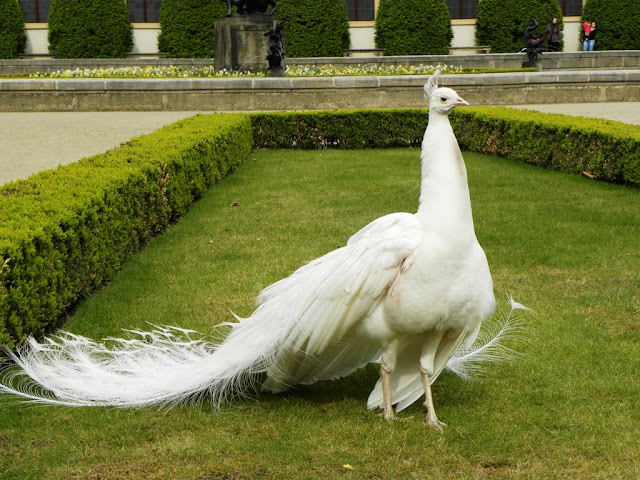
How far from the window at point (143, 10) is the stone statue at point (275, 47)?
54.0ft

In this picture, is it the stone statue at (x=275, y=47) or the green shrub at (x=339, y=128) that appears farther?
the stone statue at (x=275, y=47)

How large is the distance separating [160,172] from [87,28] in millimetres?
27292

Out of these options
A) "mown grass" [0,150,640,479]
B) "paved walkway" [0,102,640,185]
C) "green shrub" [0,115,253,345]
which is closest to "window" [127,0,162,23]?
"paved walkway" [0,102,640,185]

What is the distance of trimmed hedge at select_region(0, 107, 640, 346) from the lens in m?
5.10

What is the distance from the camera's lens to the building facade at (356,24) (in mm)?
34938

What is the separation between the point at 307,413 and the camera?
421 cm

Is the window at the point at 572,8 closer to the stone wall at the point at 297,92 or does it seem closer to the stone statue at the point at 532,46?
→ the stone statue at the point at 532,46

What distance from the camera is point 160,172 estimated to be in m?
8.34

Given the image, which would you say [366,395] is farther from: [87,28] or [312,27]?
[87,28]

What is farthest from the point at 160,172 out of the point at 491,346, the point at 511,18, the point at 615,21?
the point at 615,21

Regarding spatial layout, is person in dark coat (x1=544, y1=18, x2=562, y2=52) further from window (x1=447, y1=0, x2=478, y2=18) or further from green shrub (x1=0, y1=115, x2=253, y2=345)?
green shrub (x1=0, y1=115, x2=253, y2=345)

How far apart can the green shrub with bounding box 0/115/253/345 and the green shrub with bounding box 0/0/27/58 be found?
2607 centimetres

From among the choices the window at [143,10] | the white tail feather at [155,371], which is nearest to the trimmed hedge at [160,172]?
the white tail feather at [155,371]

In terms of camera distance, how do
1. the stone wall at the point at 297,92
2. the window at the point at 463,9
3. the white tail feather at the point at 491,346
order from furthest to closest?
1. the window at the point at 463,9
2. the stone wall at the point at 297,92
3. the white tail feather at the point at 491,346
